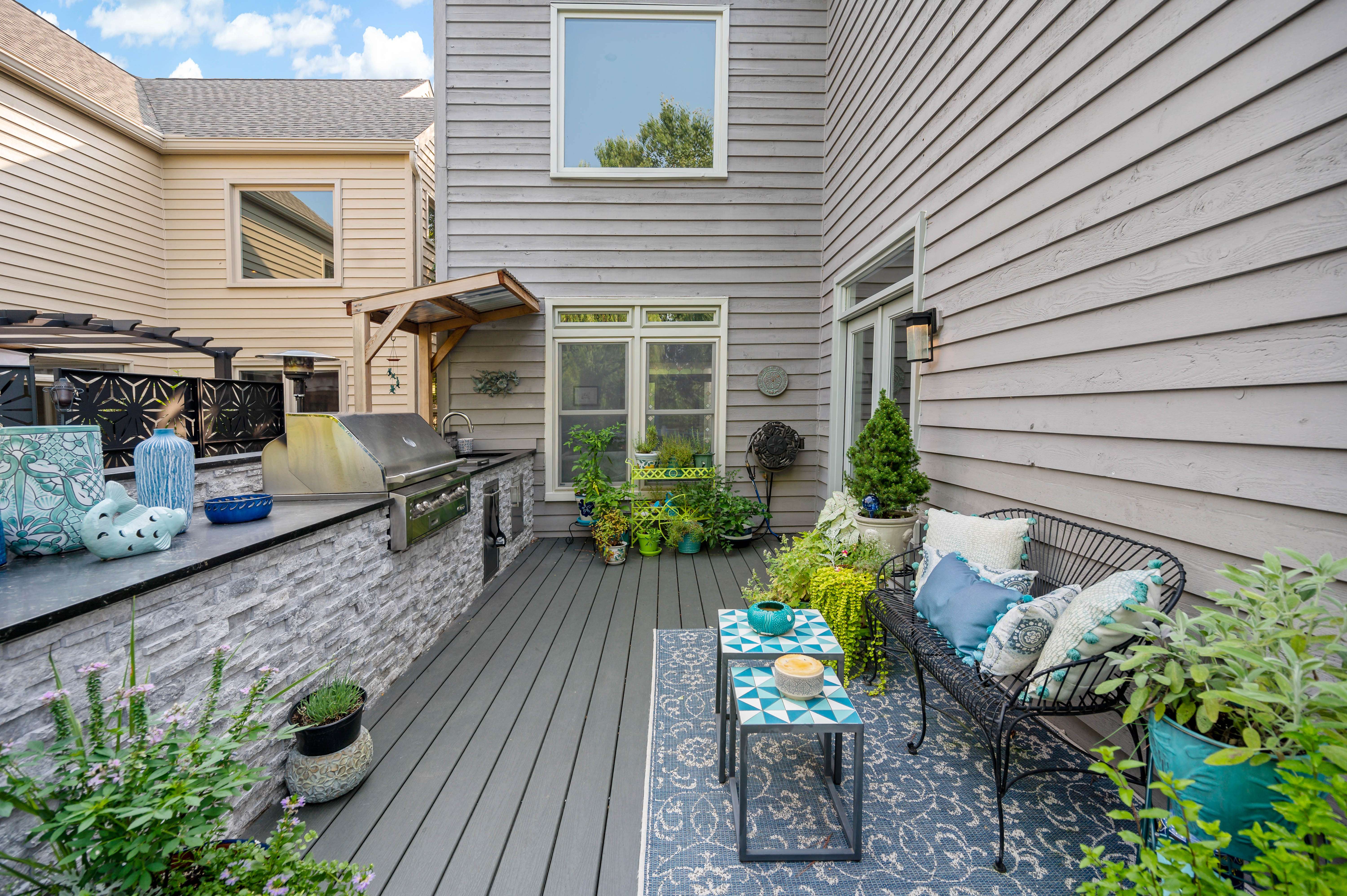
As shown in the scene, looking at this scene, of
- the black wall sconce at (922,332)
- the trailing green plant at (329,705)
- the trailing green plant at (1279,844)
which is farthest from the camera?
the black wall sconce at (922,332)

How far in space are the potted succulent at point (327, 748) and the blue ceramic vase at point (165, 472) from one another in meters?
0.73

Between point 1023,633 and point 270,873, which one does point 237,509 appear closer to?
point 270,873

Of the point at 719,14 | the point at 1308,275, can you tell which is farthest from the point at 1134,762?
the point at 719,14

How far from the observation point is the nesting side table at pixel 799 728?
152 cm

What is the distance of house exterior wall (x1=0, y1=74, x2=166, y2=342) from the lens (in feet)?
17.8

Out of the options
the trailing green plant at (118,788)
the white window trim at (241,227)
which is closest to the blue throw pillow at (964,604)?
the trailing green plant at (118,788)

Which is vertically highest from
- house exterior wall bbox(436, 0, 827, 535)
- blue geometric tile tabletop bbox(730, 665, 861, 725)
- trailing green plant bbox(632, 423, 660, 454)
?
house exterior wall bbox(436, 0, 827, 535)

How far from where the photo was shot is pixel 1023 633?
168 centimetres

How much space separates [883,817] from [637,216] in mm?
4888

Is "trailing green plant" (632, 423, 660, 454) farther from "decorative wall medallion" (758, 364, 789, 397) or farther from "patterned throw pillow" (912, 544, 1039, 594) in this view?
"patterned throw pillow" (912, 544, 1039, 594)

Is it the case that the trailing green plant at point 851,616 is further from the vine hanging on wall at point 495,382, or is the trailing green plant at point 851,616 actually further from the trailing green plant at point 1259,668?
the vine hanging on wall at point 495,382

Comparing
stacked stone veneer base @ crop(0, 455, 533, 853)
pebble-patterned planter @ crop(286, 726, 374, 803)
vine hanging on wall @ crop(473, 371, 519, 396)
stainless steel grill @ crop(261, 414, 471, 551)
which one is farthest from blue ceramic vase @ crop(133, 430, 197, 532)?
vine hanging on wall @ crop(473, 371, 519, 396)

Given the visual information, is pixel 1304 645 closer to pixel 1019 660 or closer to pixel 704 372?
pixel 1019 660

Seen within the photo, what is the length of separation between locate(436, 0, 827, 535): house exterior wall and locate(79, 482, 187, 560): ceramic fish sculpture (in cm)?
359
